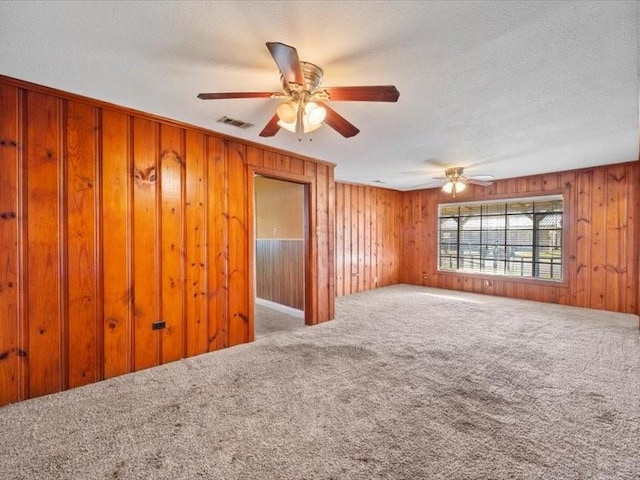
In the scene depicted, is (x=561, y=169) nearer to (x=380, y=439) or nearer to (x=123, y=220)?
(x=380, y=439)

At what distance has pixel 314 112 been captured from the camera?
185cm

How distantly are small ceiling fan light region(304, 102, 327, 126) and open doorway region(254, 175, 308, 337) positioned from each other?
2316 millimetres

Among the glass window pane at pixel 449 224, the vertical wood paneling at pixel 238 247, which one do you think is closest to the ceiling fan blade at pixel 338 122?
the vertical wood paneling at pixel 238 247

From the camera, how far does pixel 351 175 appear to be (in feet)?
18.1

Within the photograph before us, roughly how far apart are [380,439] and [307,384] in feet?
2.65

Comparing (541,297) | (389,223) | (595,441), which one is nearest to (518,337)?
(595,441)

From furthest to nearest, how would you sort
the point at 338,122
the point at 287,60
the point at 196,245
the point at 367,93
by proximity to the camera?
the point at 196,245 → the point at 338,122 → the point at 367,93 → the point at 287,60

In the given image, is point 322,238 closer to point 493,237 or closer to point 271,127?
point 271,127

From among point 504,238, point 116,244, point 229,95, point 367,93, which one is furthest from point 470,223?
point 116,244

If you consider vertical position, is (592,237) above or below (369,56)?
below

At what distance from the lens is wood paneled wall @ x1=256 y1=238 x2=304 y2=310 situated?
4.70m

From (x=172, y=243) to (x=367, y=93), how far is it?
2259mm

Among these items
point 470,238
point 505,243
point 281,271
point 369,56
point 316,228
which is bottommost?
point 281,271

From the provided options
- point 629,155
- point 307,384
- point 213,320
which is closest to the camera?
point 307,384
